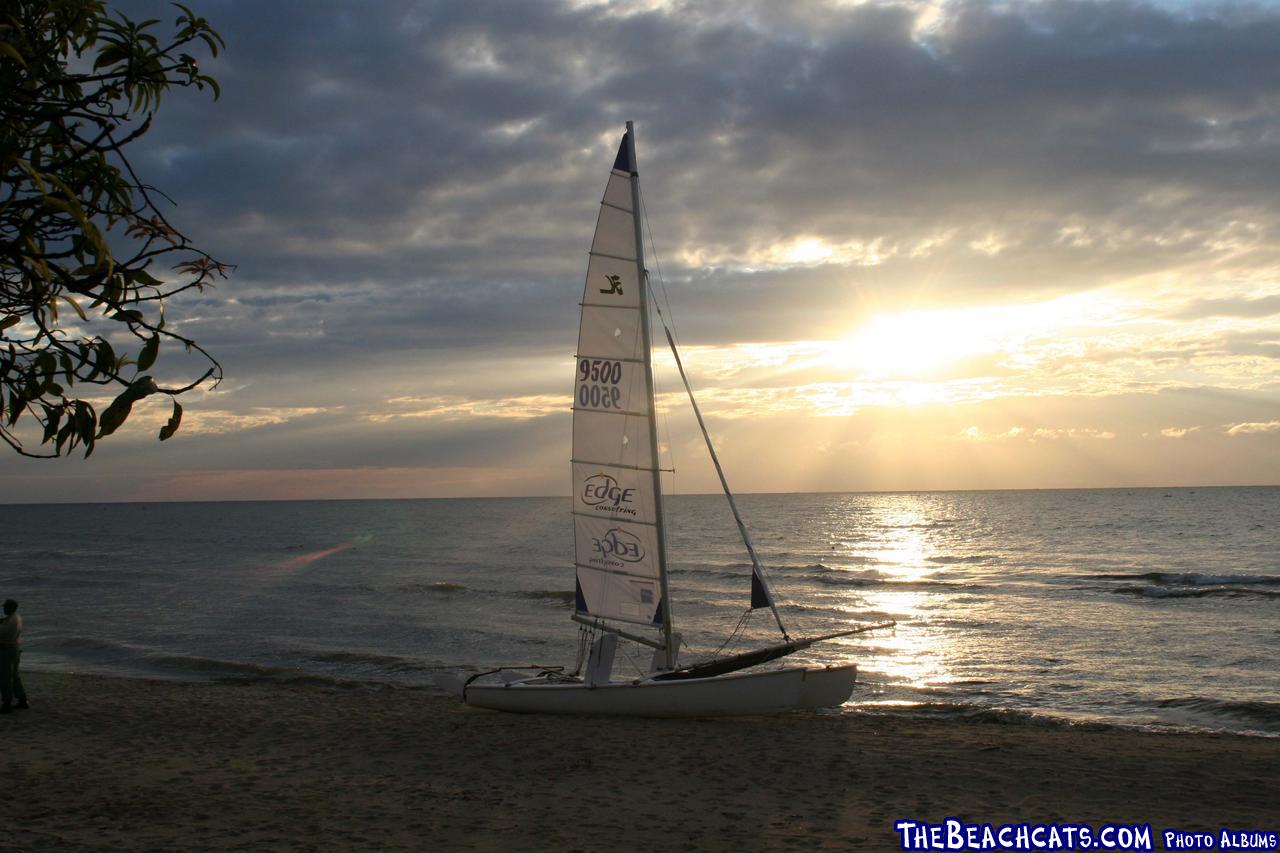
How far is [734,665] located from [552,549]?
6268cm

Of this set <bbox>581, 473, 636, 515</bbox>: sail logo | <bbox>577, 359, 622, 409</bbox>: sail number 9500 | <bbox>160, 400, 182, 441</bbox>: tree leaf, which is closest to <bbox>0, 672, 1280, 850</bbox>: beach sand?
<bbox>581, 473, 636, 515</bbox>: sail logo

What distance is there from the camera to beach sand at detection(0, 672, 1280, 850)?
10.8 m

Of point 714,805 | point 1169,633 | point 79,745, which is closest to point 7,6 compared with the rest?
point 714,805

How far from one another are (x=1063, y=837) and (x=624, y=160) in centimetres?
1245

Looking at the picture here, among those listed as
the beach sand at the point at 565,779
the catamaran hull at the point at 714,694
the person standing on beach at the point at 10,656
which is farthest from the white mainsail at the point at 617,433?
the person standing on beach at the point at 10,656

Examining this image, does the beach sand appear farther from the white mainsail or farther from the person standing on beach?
the white mainsail

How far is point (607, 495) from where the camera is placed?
1770 cm

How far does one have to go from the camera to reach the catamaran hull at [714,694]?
16.9m

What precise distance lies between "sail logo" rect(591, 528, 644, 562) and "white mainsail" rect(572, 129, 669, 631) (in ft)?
0.06

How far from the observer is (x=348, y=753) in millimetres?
15180

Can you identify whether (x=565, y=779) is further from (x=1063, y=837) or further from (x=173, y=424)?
(x=173, y=424)

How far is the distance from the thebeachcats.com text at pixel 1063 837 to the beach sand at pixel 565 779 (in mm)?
261

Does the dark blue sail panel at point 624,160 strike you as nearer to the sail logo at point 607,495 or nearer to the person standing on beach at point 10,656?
the sail logo at point 607,495

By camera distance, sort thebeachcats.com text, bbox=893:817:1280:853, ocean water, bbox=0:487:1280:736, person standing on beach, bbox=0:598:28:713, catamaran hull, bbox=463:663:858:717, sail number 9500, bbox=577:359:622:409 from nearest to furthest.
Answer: thebeachcats.com text, bbox=893:817:1280:853, person standing on beach, bbox=0:598:28:713, catamaran hull, bbox=463:663:858:717, sail number 9500, bbox=577:359:622:409, ocean water, bbox=0:487:1280:736
